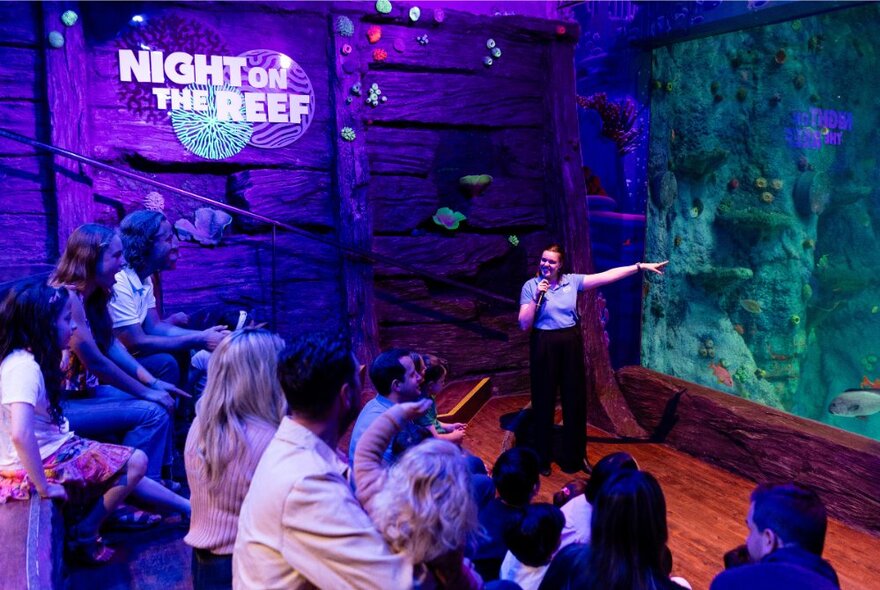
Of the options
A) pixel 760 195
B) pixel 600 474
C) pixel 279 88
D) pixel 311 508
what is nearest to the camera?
pixel 311 508

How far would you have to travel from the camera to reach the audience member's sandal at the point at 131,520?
143 inches

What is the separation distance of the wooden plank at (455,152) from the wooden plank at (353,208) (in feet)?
0.69

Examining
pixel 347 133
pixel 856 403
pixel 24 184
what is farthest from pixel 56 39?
pixel 856 403

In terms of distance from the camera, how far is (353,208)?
19.8ft

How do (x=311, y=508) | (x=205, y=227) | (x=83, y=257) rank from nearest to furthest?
(x=311, y=508)
(x=83, y=257)
(x=205, y=227)

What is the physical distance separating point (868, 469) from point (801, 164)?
597 centimetres

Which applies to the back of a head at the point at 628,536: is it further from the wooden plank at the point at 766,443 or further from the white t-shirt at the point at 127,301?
the wooden plank at the point at 766,443

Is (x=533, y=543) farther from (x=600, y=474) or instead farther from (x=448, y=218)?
(x=448, y=218)

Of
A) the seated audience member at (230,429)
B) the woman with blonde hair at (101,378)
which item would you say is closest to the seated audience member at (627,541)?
the seated audience member at (230,429)

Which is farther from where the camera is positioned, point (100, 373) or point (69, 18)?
point (69, 18)

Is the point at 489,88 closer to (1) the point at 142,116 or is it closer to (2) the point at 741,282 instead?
(1) the point at 142,116

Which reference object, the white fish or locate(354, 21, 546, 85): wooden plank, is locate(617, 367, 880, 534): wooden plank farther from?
locate(354, 21, 546, 85): wooden plank

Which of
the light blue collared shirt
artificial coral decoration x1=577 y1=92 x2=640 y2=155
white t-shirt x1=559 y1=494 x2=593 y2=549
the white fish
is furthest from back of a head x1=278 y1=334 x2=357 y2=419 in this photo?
the white fish

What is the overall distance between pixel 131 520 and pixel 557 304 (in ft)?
9.94
